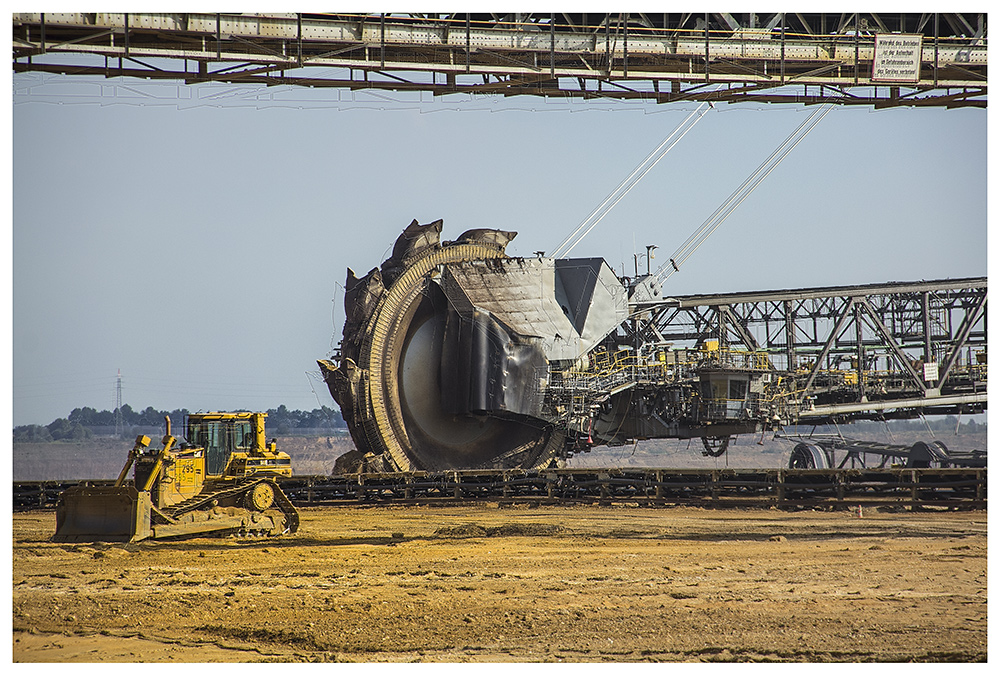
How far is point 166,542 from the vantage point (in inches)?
715

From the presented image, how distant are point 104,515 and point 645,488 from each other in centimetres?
1396

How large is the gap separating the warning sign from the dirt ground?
8.48 m

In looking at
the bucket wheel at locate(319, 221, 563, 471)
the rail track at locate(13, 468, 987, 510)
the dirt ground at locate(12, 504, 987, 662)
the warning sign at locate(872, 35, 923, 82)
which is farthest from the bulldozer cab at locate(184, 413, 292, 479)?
the warning sign at locate(872, 35, 923, 82)

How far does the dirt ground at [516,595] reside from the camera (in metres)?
11.3

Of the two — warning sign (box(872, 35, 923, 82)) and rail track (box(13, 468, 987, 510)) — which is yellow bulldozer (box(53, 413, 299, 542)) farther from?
warning sign (box(872, 35, 923, 82))

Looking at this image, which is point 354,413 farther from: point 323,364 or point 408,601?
point 408,601

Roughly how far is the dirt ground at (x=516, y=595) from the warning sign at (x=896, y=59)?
848 centimetres

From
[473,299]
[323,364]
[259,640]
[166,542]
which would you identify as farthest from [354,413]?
[259,640]

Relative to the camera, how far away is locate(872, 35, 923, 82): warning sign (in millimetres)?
16266

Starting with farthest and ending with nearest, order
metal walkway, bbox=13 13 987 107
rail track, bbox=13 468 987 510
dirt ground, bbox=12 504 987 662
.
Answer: rail track, bbox=13 468 987 510
metal walkway, bbox=13 13 987 107
dirt ground, bbox=12 504 987 662

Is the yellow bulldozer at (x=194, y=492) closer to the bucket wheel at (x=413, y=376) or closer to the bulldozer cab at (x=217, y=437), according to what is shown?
the bulldozer cab at (x=217, y=437)

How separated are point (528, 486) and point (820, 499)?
7.67 m

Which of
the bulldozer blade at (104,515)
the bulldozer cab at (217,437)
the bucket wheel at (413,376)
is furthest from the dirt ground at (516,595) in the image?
the bucket wheel at (413,376)
